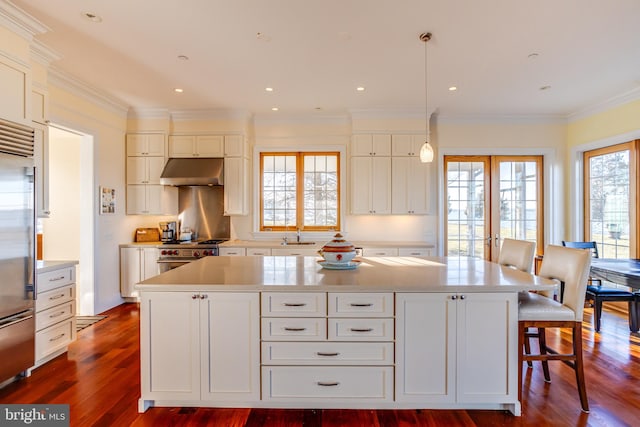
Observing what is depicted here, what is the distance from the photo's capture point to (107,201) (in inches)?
173

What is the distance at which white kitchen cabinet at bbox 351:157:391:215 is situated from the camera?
4855mm

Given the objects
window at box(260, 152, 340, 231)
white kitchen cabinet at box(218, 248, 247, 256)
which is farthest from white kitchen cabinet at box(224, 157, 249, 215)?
white kitchen cabinet at box(218, 248, 247, 256)

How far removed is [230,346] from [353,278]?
913 mm

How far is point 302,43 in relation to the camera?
9.56 ft

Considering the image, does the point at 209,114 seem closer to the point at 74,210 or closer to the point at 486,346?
the point at 74,210

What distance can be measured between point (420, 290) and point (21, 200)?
2.95 metres

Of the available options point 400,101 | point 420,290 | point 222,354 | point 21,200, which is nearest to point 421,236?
point 400,101

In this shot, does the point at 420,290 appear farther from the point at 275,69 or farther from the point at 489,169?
the point at 489,169

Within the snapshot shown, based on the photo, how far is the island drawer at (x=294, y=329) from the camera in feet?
6.77

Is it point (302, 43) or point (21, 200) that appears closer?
point (21, 200)

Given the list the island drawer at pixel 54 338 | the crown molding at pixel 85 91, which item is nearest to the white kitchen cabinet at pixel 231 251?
the island drawer at pixel 54 338

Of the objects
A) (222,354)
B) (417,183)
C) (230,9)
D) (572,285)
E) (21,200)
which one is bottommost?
(222,354)

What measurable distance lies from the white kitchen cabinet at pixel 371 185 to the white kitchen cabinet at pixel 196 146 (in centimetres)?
207

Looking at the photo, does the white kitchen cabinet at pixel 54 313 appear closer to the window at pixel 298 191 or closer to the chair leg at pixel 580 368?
the window at pixel 298 191
